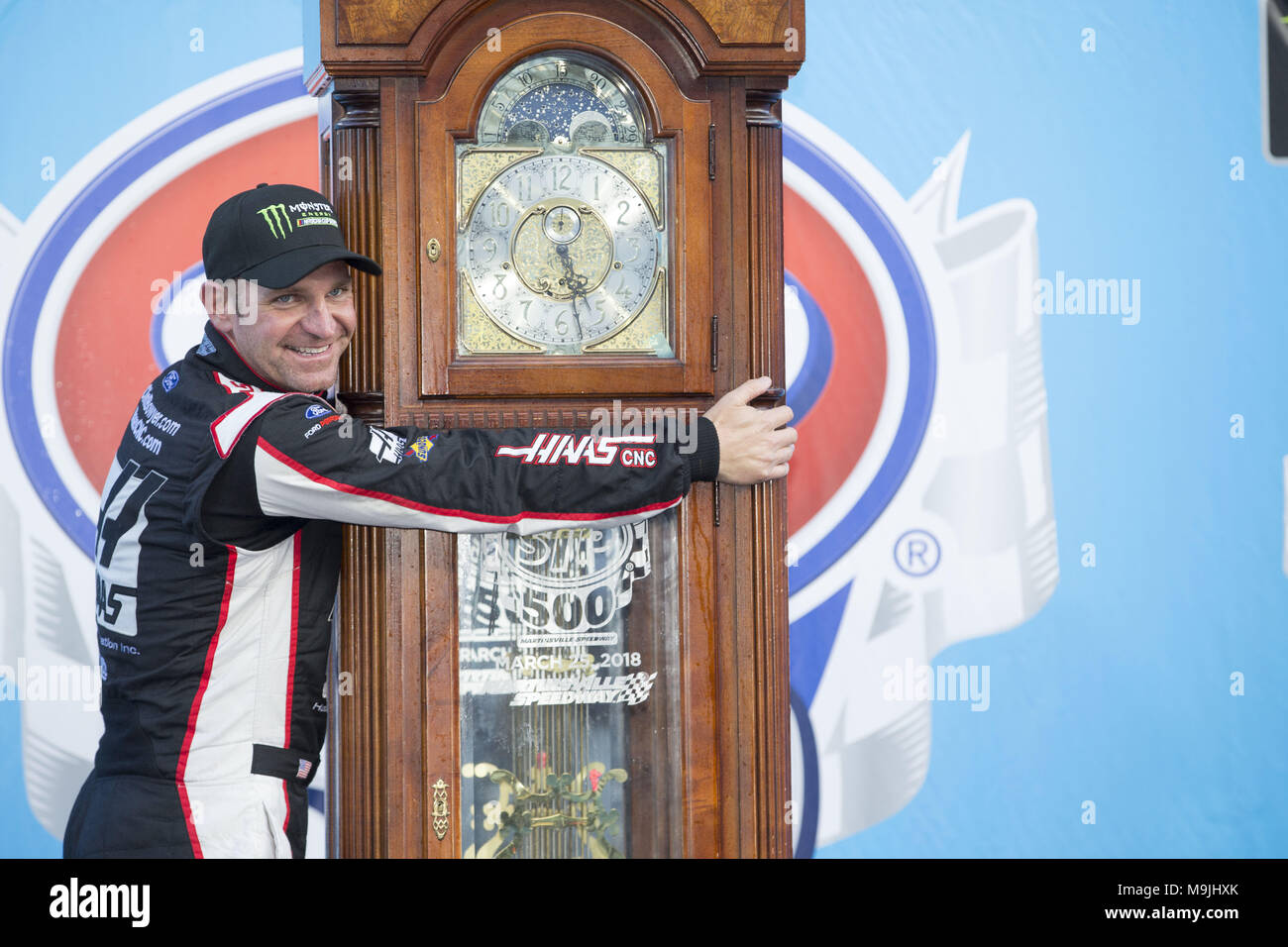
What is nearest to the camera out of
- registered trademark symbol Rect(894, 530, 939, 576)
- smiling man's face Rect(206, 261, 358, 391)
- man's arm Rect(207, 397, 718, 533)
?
man's arm Rect(207, 397, 718, 533)

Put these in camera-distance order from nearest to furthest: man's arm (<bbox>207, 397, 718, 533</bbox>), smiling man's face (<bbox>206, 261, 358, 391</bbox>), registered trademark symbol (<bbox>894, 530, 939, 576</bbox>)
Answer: man's arm (<bbox>207, 397, 718, 533</bbox>) < smiling man's face (<bbox>206, 261, 358, 391</bbox>) < registered trademark symbol (<bbox>894, 530, 939, 576</bbox>)

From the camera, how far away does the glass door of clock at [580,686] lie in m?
1.84

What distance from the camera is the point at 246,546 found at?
1.74 m

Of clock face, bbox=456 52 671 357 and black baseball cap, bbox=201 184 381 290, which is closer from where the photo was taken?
black baseball cap, bbox=201 184 381 290

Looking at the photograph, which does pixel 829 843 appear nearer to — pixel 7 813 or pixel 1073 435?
pixel 1073 435

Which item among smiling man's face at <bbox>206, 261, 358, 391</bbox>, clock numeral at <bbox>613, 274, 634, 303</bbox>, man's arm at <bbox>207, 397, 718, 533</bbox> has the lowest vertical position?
man's arm at <bbox>207, 397, 718, 533</bbox>

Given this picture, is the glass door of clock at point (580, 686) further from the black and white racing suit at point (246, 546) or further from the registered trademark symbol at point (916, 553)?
the registered trademark symbol at point (916, 553)

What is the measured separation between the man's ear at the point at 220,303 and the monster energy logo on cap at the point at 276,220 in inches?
4.9

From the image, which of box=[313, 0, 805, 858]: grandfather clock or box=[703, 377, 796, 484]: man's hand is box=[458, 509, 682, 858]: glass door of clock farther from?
box=[703, 377, 796, 484]: man's hand

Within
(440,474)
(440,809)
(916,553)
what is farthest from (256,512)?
(916,553)

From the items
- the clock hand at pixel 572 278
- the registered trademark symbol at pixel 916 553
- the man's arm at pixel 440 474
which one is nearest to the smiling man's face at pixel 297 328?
the man's arm at pixel 440 474

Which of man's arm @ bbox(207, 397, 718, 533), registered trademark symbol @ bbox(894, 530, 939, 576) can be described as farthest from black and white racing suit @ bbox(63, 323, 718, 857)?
registered trademark symbol @ bbox(894, 530, 939, 576)

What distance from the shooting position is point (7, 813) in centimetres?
261

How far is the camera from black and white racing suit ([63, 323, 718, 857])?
1656mm
